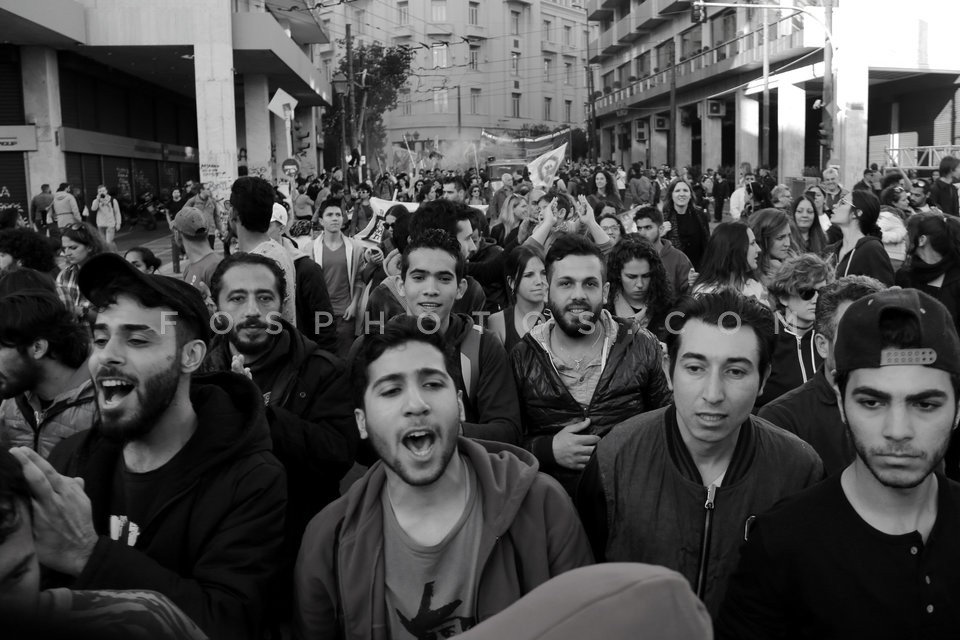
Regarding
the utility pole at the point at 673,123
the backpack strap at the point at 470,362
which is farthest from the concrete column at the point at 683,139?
the backpack strap at the point at 470,362

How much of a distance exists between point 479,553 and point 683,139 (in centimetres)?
5034

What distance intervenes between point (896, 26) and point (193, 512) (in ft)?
107

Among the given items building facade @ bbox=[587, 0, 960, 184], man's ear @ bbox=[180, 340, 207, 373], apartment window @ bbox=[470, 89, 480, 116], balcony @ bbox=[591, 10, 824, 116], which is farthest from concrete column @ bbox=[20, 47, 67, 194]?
A: apartment window @ bbox=[470, 89, 480, 116]

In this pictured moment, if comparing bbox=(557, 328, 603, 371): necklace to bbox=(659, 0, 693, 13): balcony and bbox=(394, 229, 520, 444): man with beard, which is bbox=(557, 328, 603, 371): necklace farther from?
bbox=(659, 0, 693, 13): balcony

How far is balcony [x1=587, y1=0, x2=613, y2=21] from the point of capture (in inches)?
2564

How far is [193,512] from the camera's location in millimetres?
2639

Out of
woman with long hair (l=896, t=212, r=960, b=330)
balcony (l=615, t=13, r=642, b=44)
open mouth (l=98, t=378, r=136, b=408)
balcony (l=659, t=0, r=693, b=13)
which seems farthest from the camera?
balcony (l=615, t=13, r=642, b=44)

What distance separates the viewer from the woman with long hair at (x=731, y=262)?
6.15 metres

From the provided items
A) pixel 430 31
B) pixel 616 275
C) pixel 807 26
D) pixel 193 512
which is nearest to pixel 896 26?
pixel 807 26

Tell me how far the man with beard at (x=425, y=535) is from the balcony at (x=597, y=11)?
65.6 m

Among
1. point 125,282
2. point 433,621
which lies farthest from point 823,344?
point 125,282

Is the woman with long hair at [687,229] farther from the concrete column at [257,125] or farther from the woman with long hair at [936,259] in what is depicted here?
the concrete column at [257,125]

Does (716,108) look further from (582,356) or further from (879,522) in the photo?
(879,522)

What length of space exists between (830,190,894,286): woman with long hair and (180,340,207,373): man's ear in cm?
536
